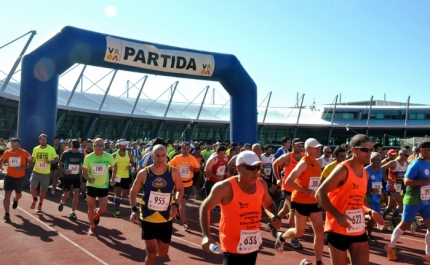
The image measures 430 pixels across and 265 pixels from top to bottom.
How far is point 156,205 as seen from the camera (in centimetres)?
530

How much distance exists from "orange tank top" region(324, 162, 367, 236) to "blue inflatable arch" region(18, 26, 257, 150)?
39.2 feet

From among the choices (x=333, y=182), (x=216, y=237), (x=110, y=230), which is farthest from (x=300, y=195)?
(x=110, y=230)

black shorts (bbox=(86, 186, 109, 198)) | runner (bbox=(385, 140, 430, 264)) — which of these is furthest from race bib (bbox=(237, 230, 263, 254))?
black shorts (bbox=(86, 186, 109, 198))

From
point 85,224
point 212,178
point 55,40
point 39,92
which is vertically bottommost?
point 85,224

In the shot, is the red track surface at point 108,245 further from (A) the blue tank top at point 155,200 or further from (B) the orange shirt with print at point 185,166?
(A) the blue tank top at point 155,200

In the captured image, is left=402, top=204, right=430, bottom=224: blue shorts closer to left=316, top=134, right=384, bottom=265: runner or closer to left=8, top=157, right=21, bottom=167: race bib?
left=316, top=134, right=384, bottom=265: runner

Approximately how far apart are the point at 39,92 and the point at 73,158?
4.62 meters

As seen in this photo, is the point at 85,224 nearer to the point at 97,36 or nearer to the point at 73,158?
the point at 73,158

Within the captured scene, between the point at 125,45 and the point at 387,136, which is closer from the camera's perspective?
the point at 125,45

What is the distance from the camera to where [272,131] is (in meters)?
46.2

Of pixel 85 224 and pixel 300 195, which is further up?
pixel 300 195

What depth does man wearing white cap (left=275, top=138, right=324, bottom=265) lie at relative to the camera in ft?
18.9

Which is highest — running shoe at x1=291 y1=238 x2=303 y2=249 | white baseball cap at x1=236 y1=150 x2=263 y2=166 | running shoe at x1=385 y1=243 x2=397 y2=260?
white baseball cap at x1=236 y1=150 x2=263 y2=166

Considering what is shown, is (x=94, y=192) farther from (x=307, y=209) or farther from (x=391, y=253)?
(x=391, y=253)
